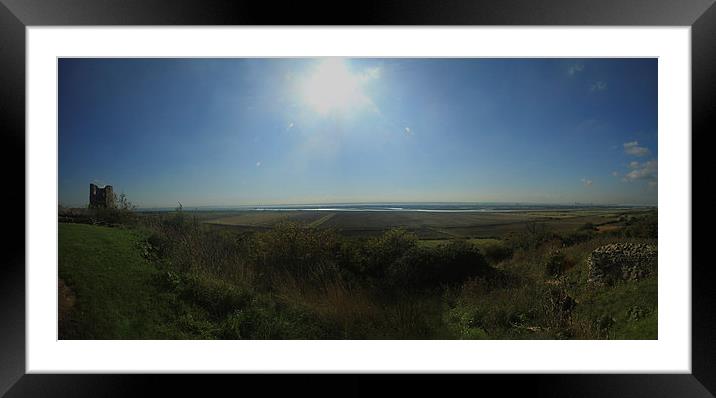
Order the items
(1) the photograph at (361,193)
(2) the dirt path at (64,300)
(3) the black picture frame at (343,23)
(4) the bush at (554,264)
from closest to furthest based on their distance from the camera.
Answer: (3) the black picture frame at (343,23) < (2) the dirt path at (64,300) < (1) the photograph at (361,193) < (4) the bush at (554,264)

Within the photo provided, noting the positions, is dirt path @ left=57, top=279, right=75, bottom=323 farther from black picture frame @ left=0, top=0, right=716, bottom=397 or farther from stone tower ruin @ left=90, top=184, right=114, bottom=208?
stone tower ruin @ left=90, top=184, right=114, bottom=208

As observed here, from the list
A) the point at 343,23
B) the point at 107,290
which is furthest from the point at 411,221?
the point at 107,290

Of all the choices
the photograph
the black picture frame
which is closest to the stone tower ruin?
the photograph

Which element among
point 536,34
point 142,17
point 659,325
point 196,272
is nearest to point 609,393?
point 659,325

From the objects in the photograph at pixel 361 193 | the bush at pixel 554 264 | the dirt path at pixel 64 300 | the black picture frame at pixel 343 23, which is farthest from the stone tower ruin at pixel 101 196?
the bush at pixel 554 264

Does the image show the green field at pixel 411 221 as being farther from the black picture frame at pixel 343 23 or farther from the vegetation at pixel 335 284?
the black picture frame at pixel 343 23

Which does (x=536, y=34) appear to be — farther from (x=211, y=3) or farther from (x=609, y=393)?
(x=609, y=393)

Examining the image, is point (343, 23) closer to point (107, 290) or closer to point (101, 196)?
point (101, 196)
